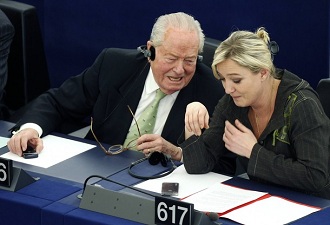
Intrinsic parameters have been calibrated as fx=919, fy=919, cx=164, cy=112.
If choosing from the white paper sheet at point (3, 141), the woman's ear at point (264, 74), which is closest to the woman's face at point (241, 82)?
the woman's ear at point (264, 74)

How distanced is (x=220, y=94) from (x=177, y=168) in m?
0.57

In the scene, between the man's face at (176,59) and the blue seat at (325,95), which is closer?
the blue seat at (325,95)

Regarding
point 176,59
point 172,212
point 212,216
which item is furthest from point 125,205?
point 176,59

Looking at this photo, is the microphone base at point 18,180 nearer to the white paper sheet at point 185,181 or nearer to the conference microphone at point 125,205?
the conference microphone at point 125,205

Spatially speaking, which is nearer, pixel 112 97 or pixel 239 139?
pixel 239 139

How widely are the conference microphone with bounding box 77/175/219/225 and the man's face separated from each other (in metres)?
0.89

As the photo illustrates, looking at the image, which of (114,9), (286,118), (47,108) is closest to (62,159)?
(47,108)

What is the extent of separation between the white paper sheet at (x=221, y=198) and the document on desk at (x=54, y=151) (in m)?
0.75

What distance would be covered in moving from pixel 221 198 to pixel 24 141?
1032mm

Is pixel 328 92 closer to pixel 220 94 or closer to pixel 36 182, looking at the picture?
pixel 220 94

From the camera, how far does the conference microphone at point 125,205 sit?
128 inches

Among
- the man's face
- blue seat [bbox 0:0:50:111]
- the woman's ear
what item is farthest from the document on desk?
blue seat [bbox 0:0:50:111]

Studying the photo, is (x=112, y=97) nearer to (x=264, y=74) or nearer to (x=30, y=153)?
(x=30, y=153)

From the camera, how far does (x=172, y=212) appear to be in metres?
3.23
